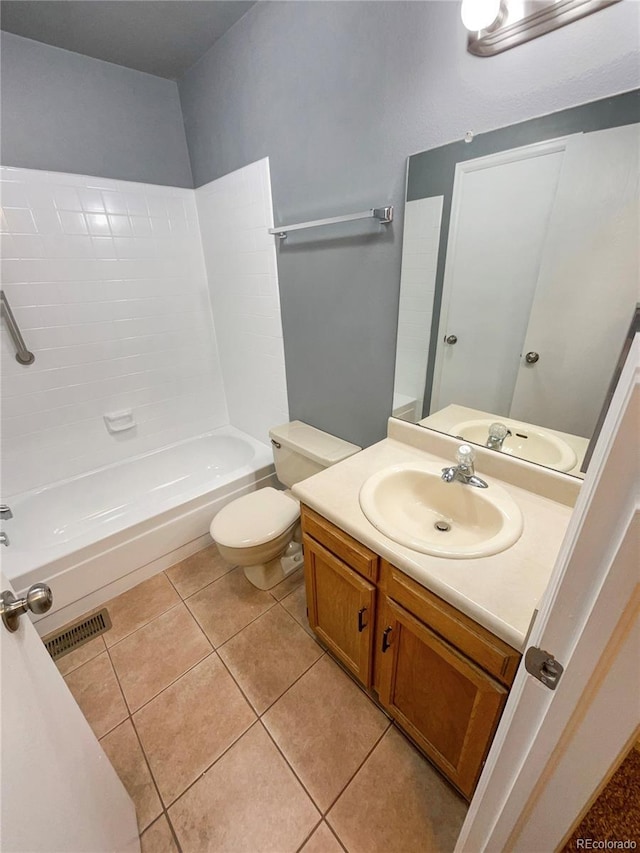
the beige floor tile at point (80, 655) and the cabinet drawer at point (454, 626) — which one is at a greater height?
the cabinet drawer at point (454, 626)

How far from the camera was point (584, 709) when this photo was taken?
18.4 inches

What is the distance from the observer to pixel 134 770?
110cm

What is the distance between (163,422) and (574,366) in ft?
7.73

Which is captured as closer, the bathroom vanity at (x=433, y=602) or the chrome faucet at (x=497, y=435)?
the bathroom vanity at (x=433, y=602)

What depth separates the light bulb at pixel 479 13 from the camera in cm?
80

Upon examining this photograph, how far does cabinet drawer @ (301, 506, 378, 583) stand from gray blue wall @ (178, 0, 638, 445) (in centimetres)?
61

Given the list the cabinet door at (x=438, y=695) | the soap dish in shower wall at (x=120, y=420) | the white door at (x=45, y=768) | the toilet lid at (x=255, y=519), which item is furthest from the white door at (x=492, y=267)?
the soap dish in shower wall at (x=120, y=420)

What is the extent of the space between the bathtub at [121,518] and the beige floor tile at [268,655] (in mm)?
670

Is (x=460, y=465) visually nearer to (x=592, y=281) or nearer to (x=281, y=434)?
(x=592, y=281)

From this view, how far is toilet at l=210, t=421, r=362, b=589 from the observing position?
150 centimetres

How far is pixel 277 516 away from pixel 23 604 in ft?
3.52

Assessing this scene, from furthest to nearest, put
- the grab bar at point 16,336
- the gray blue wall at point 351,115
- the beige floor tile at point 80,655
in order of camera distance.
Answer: the grab bar at point 16,336, the beige floor tile at point 80,655, the gray blue wall at point 351,115

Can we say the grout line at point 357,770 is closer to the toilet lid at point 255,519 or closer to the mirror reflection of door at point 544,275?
the toilet lid at point 255,519

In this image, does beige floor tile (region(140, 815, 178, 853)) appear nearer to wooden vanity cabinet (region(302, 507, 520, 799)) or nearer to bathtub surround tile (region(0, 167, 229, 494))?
wooden vanity cabinet (region(302, 507, 520, 799))
